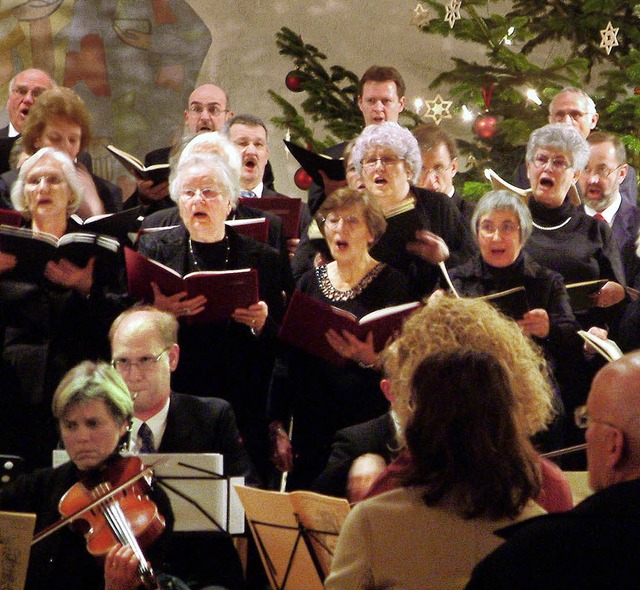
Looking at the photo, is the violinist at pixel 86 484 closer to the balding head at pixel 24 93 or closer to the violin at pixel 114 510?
the violin at pixel 114 510

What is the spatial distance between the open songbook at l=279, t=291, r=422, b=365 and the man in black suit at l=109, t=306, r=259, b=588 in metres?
0.39

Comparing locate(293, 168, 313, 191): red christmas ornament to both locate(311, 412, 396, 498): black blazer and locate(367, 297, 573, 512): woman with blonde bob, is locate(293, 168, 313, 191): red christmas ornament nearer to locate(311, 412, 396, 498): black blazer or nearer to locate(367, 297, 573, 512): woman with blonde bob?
locate(311, 412, 396, 498): black blazer

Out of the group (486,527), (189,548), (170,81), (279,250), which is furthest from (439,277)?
(170,81)

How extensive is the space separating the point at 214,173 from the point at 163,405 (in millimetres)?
987

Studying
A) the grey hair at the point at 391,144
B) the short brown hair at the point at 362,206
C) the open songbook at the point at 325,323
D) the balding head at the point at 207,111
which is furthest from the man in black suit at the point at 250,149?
the open songbook at the point at 325,323

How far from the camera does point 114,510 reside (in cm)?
305

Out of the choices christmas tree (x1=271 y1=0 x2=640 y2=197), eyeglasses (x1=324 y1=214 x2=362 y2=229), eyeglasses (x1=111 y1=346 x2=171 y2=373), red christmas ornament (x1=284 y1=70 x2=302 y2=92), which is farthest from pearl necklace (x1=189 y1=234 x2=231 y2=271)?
red christmas ornament (x1=284 y1=70 x2=302 y2=92)

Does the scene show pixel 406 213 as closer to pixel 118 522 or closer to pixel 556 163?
pixel 556 163

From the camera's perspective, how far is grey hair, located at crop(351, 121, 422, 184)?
15.2 ft

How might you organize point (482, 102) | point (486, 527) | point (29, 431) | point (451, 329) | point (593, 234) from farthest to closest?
point (482, 102)
point (593, 234)
point (29, 431)
point (451, 329)
point (486, 527)

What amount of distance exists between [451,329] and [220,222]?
1.67 meters

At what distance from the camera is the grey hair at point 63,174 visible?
169 inches

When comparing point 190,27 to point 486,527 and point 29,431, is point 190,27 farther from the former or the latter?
point 486,527

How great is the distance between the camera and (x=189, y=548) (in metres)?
3.39
